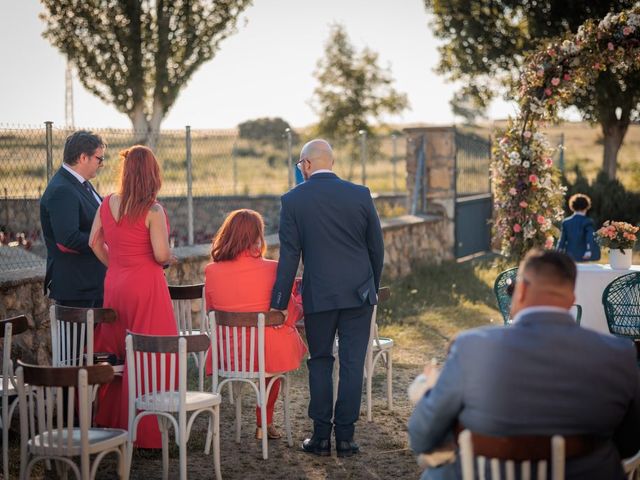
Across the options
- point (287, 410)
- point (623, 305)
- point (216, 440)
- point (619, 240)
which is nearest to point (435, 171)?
point (619, 240)

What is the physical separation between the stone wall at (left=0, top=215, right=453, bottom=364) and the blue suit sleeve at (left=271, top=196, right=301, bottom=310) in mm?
2431

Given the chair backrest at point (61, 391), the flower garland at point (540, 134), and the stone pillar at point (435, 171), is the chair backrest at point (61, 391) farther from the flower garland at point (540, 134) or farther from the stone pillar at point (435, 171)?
the stone pillar at point (435, 171)

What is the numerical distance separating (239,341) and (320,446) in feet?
2.78

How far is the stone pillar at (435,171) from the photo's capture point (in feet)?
54.2

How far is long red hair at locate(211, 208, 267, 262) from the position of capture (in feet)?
21.5

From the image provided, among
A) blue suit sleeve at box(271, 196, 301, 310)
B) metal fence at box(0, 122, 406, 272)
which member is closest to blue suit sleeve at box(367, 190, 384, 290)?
blue suit sleeve at box(271, 196, 301, 310)

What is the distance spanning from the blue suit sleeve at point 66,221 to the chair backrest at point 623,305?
13.7 ft

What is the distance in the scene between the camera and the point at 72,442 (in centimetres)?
489

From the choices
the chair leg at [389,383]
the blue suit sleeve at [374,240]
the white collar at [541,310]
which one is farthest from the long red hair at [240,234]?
the white collar at [541,310]

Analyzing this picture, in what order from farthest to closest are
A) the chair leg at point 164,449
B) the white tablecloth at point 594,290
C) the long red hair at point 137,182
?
the white tablecloth at point 594,290
the long red hair at point 137,182
the chair leg at point 164,449

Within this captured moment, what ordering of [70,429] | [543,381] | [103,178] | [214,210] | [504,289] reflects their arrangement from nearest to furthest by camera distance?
1. [543,381]
2. [70,429]
3. [504,289]
4. [103,178]
5. [214,210]

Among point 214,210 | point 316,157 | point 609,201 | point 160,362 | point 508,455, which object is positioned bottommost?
point 160,362

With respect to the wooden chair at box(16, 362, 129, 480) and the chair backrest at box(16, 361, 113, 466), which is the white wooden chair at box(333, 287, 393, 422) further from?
the chair backrest at box(16, 361, 113, 466)

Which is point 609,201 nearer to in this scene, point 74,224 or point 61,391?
point 74,224
